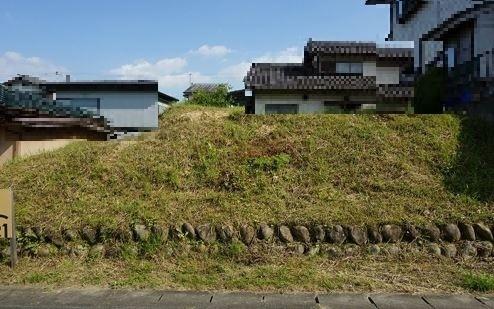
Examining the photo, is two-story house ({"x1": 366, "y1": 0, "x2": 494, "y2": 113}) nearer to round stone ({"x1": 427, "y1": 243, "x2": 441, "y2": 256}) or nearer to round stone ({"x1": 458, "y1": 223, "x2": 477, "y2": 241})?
round stone ({"x1": 458, "y1": 223, "x2": 477, "y2": 241})

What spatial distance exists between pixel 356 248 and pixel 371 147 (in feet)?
9.47

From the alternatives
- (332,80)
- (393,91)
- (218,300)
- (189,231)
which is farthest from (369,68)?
(218,300)

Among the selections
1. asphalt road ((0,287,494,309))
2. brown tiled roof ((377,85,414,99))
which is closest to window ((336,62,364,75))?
brown tiled roof ((377,85,414,99))

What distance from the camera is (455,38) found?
16.2 meters

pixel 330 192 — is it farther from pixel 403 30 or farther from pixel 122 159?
pixel 403 30

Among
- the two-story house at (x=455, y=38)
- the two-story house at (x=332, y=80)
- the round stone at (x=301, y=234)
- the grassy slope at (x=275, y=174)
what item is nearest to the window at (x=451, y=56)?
the two-story house at (x=455, y=38)

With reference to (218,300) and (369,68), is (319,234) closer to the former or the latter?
(218,300)

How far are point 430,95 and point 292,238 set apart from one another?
29.7 feet

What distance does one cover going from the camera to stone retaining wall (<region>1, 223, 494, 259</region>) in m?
5.87

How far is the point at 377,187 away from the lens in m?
7.05

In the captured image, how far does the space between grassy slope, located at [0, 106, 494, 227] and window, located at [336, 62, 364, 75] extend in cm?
1551

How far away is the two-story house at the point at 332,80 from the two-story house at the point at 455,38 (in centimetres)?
223

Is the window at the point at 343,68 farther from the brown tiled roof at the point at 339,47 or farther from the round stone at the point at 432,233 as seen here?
the round stone at the point at 432,233

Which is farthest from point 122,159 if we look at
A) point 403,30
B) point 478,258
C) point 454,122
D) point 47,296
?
point 403,30
